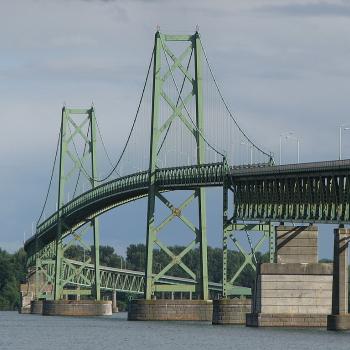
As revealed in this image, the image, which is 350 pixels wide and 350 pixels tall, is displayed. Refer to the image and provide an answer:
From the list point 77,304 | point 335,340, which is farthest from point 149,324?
point 77,304

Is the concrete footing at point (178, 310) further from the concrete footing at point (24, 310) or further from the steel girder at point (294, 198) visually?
the concrete footing at point (24, 310)

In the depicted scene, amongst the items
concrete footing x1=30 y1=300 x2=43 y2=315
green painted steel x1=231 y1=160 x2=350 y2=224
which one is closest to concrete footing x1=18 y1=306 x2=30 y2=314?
concrete footing x1=30 y1=300 x2=43 y2=315

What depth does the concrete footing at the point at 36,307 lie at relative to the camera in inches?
7057

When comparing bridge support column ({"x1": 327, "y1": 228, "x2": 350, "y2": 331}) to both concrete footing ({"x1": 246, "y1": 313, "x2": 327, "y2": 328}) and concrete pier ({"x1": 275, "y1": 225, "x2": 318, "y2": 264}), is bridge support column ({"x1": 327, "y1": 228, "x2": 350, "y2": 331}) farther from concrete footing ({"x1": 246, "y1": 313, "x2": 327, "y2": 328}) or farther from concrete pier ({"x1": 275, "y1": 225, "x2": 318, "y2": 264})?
concrete pier ({"x1": 275, "y1": 225, "x2": 318, "y2": 264})

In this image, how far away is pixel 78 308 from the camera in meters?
160

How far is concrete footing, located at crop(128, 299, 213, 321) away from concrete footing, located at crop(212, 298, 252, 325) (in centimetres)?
724

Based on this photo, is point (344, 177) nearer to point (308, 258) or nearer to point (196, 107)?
point (308, 258)

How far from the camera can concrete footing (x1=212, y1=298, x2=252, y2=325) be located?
383 feet

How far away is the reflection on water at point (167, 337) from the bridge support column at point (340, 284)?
1.20 meters

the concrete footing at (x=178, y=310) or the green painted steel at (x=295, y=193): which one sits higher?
the green painted steel at (x=295, y=193)

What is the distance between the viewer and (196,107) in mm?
128500

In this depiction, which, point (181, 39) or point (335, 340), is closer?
point (335, 340)

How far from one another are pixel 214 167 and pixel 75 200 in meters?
40.6

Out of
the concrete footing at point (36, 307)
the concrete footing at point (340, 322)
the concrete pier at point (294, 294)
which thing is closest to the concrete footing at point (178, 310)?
the concrete pier at point (294, 294)
